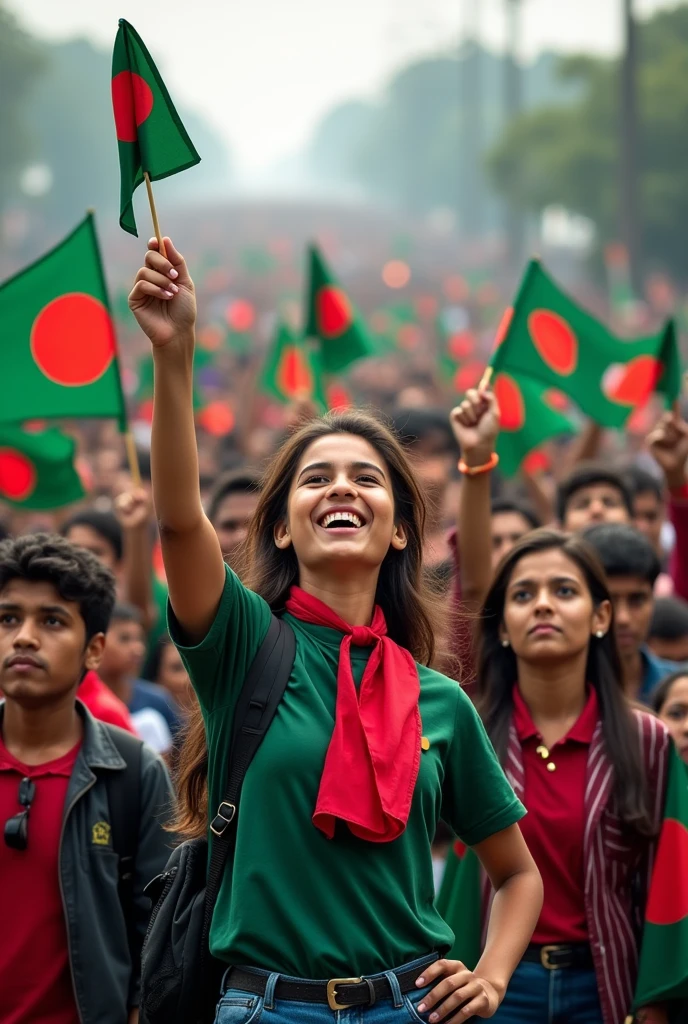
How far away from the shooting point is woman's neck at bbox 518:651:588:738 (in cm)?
362

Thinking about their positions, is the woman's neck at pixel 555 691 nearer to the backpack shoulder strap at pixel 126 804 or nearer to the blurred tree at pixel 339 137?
the backpack shoulder strap at pixel 126 804

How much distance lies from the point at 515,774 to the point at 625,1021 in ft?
1.79

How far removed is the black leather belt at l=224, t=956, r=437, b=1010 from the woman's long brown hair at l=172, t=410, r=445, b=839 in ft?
1.28

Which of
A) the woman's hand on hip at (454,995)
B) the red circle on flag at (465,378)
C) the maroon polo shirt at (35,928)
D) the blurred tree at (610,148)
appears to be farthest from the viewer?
the blurred tree at (610,148)

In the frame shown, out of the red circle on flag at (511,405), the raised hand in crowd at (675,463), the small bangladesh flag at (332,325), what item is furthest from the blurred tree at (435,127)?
the raised hand in crowd at (675,463)

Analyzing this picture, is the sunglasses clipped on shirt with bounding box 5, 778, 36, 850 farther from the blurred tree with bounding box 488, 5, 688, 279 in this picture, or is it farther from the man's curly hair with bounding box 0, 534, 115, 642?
the blurred tree with bounding box 488, 5, 688, 279

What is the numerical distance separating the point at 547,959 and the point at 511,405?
367 centimetres

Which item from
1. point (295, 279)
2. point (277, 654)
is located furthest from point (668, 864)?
point (295, 279)

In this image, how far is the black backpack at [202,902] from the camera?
8.03ft

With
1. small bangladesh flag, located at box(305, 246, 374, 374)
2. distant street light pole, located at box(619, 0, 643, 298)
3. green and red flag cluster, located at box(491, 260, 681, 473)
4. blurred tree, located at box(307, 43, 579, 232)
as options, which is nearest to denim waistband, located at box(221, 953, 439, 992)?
green and red flag cluster, located at box(491, 260, 681, 473)

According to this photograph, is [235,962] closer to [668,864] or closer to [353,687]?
[353,687]

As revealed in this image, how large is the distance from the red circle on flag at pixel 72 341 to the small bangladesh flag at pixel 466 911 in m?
2.30

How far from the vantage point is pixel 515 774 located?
136 inches

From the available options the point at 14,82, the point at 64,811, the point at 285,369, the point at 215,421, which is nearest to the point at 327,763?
the point at 64,811
